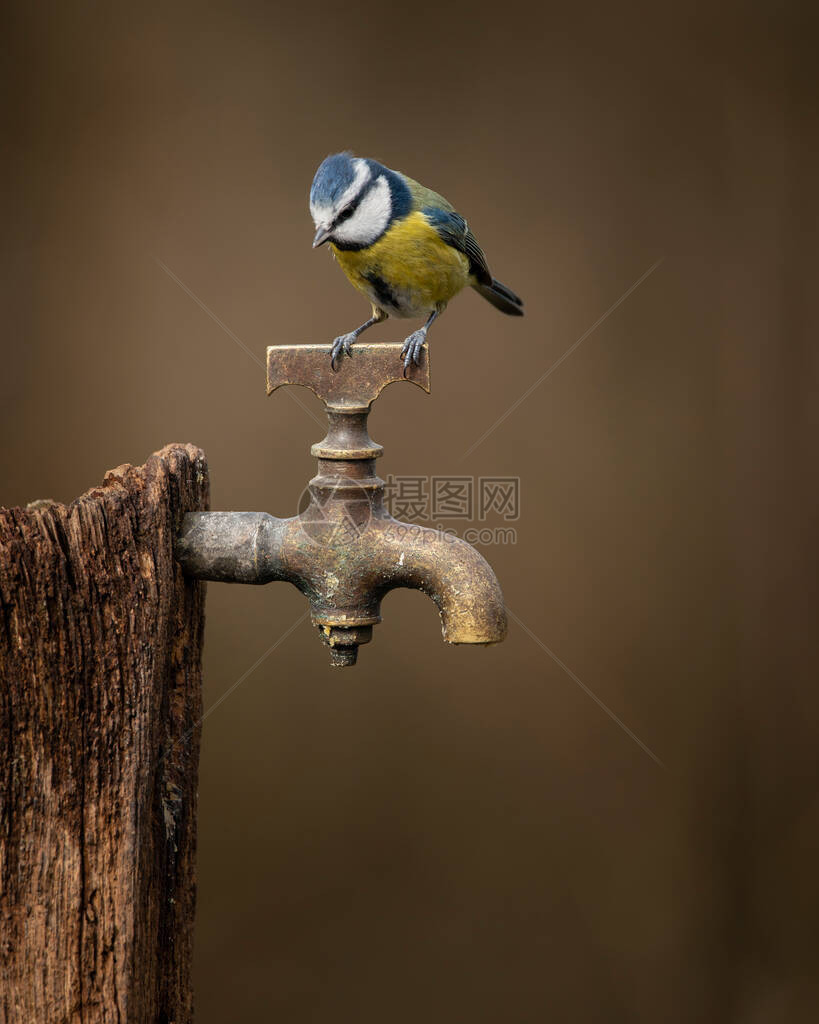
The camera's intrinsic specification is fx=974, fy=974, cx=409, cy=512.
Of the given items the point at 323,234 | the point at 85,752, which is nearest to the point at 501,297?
the point at 323,234

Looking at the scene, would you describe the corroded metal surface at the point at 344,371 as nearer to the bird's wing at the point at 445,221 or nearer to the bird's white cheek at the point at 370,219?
the bird's white cheek at the point at 370,219

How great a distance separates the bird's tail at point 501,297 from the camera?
151 centimetres

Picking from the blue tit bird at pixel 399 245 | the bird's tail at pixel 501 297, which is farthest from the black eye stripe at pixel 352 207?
the bird's tail at pixel 501 297

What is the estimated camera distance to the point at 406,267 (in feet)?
4.16

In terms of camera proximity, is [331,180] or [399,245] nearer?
[331,180]

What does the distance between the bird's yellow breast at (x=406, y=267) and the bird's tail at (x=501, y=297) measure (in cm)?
18

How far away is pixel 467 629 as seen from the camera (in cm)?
90

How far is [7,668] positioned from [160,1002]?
14.3 inches

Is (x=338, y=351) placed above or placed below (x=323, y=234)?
below

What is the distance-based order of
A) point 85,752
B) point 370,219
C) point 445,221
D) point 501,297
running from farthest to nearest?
point 501,297
point 445,221
point 370,219
point 85,752

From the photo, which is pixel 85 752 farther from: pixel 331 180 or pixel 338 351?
pixel 331 180

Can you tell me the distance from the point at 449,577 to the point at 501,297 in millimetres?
737

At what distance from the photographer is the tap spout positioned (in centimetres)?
90

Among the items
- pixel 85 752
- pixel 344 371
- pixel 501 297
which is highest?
pixel 501 297
